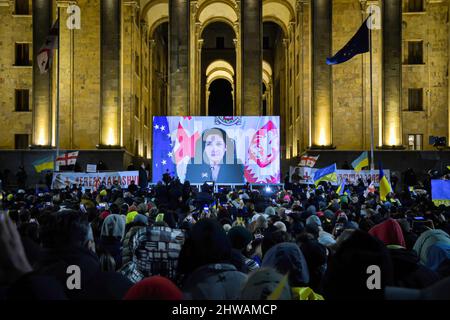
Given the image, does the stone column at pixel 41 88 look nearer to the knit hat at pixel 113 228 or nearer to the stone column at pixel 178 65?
the stone column at pixel 178 65

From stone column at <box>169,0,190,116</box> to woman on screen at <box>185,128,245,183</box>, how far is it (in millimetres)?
8821

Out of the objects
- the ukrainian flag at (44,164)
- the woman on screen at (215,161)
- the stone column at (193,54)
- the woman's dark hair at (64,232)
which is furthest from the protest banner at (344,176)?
the woman's dark hair at (64,232)

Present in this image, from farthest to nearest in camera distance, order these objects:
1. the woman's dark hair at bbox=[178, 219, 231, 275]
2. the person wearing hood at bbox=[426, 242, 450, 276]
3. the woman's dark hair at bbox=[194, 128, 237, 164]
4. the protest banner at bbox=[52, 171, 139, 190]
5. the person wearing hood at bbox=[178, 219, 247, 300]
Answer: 1. the woman's dark hair at bbox=[194, 128, 237, 164]
2. the protest banner at bbox=[52, 171, 139, 190]
3. the person wearing hood at bbox=[426, 242, 450, 276]
4. the woman's dark hair at bbox=[178, 219, 231, 275]
5. the person wearing hood at bbox=[178, 219, 247, 300]

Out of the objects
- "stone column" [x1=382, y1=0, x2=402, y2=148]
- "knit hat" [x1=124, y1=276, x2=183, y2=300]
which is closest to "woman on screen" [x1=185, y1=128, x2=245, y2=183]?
"stone column" [x1=382, y1=0, x2=402, y2=148]

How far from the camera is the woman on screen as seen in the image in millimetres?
32156

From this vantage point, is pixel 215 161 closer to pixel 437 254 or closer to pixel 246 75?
pixel 246 75

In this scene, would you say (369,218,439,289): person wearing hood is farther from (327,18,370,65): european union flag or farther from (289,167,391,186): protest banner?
(327,18,370,65): european union flag

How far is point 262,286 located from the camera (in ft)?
13.0

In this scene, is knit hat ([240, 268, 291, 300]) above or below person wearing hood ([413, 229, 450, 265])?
above

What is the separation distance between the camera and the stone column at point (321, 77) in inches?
1618

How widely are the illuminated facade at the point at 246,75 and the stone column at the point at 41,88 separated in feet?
0.22

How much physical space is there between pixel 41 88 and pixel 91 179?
54.1 ft
